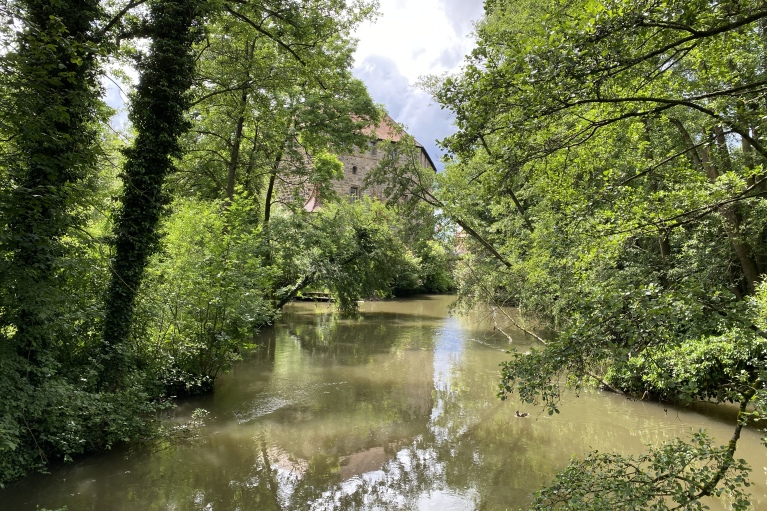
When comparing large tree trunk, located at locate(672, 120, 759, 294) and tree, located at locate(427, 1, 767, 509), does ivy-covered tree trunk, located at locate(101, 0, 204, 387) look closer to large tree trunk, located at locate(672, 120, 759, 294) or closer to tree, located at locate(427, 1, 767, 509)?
tree, located at locate(427, 1, 767, 509)

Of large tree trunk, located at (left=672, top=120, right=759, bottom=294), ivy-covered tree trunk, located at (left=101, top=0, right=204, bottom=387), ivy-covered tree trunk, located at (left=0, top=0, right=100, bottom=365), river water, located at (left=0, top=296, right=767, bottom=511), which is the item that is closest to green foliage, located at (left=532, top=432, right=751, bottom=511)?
river water, located at (left=0, top=296, right=767, bottom=511)

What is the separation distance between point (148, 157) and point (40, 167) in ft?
7.35

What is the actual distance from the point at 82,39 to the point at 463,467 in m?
7.63

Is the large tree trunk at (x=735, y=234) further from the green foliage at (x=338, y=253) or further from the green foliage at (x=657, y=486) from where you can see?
the green foliage at (x=338, y=253)

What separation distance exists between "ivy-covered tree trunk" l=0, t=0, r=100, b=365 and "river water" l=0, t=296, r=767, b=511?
2.14m

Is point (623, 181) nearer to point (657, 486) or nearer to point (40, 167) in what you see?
point (657, 486)

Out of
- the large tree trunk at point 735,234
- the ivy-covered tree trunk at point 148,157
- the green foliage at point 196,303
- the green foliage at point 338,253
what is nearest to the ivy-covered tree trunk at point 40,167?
the ivy-covered tree trunk at point 148,157

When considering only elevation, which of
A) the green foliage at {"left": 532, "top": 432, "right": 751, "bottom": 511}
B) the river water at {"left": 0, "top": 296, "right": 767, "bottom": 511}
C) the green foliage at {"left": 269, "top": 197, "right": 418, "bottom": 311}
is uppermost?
the green foliage at {"left": 269, "top": 197, "right": 418, "bottom": 311}

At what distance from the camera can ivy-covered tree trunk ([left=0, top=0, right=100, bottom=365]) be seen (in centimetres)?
425

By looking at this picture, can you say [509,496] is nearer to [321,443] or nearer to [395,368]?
[321,443]

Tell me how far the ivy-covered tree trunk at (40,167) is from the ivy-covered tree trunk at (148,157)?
1194 mm

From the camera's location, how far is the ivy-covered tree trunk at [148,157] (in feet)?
22.2

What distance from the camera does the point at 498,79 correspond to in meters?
3.49

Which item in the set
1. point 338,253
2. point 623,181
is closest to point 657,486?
point 623,181
